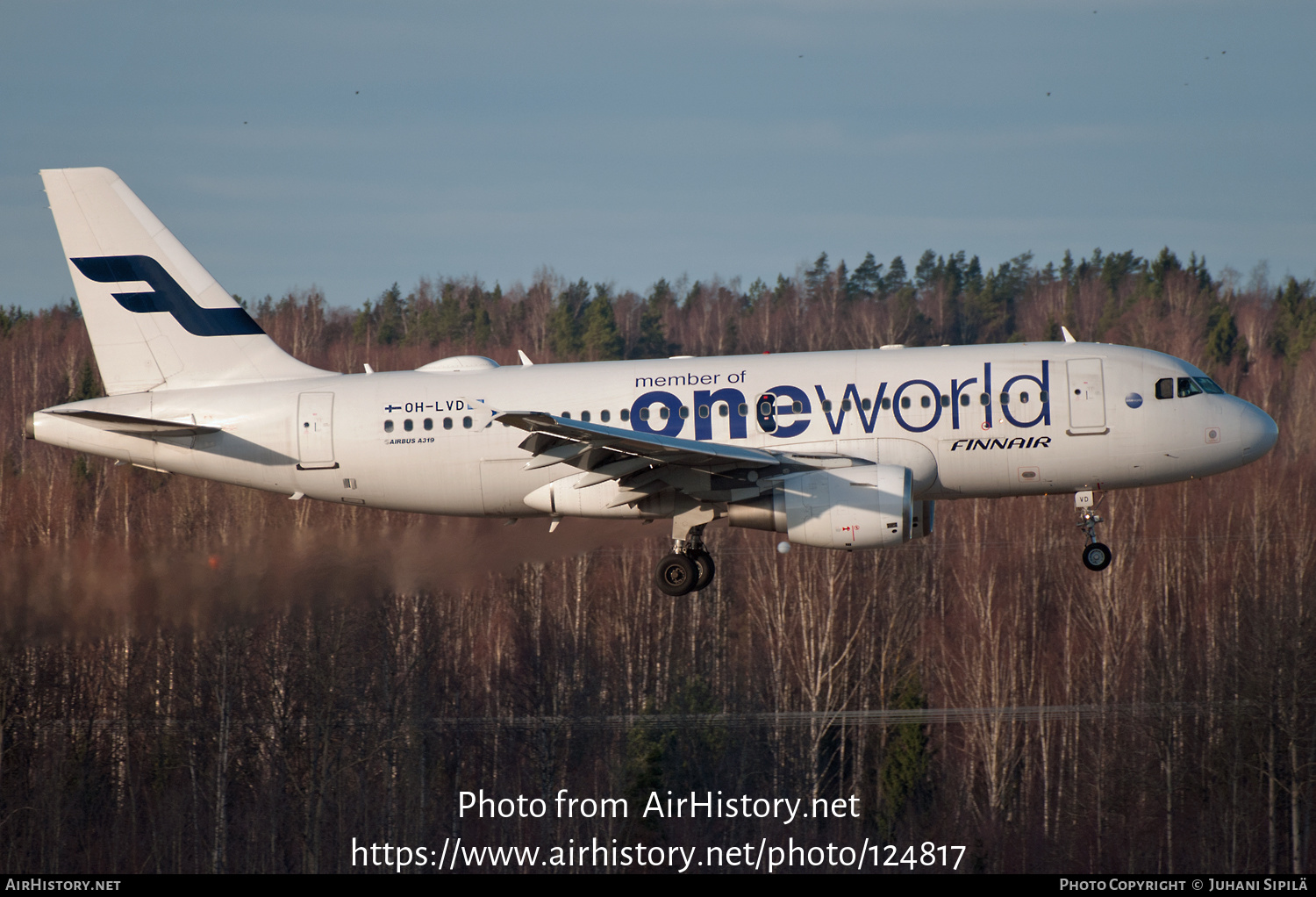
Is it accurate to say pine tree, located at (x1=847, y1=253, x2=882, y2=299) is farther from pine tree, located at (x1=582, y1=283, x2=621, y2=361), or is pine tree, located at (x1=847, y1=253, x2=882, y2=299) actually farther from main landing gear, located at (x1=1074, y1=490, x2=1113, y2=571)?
main landing gear, located at (x1=1074, y1=490, x2=1113, y2=571)

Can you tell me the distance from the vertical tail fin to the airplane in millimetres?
64

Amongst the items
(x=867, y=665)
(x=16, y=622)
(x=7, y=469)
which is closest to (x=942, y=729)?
(x=867, y=665)

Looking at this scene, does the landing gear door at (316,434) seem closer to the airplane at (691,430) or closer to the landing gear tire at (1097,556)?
the airplane at (691,430)

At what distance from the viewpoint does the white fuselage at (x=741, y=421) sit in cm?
2577

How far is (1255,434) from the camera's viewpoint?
86.6ft

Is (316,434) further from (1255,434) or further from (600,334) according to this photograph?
(600,334)

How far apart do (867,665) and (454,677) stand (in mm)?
18486

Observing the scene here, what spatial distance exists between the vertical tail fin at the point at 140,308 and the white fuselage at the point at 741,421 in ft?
2.48

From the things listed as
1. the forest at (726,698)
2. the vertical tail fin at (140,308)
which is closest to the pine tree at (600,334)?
the forest at (726,698)

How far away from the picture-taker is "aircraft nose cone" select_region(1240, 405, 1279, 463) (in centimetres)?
2631

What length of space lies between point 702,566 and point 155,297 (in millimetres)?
13066

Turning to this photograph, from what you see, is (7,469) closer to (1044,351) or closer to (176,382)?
(176,382)

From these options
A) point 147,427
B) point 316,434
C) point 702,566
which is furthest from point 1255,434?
point 147,427

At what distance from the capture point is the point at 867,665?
60.8 metres
